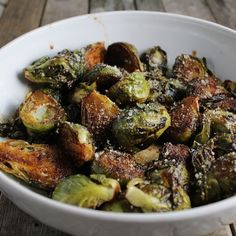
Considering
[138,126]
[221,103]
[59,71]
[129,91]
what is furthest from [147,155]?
[59,71]

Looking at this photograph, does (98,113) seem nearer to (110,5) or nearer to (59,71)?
(59,71)

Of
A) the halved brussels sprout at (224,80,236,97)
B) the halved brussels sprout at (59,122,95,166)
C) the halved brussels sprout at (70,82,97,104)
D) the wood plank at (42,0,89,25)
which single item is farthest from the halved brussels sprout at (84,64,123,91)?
the wood plank at (42,0,89,25)

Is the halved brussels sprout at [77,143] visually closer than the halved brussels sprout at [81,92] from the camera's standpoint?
Yes

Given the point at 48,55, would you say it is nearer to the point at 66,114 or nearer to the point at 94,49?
the point at 94,49

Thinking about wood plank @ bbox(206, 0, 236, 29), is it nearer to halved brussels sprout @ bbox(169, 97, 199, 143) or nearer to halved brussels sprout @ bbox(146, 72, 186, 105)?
halved brussels sprout @ bbox(146, 72, 186, 105)

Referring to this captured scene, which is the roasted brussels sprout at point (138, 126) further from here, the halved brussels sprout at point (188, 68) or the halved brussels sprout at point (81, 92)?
the halved brussels sprout at point (188, 68)

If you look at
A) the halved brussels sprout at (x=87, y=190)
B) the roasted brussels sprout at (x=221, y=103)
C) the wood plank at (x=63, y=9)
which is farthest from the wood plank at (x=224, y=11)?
the halved brussels sprout at (x=87, y=190)

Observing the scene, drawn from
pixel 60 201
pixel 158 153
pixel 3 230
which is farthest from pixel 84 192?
pixel 3 230
